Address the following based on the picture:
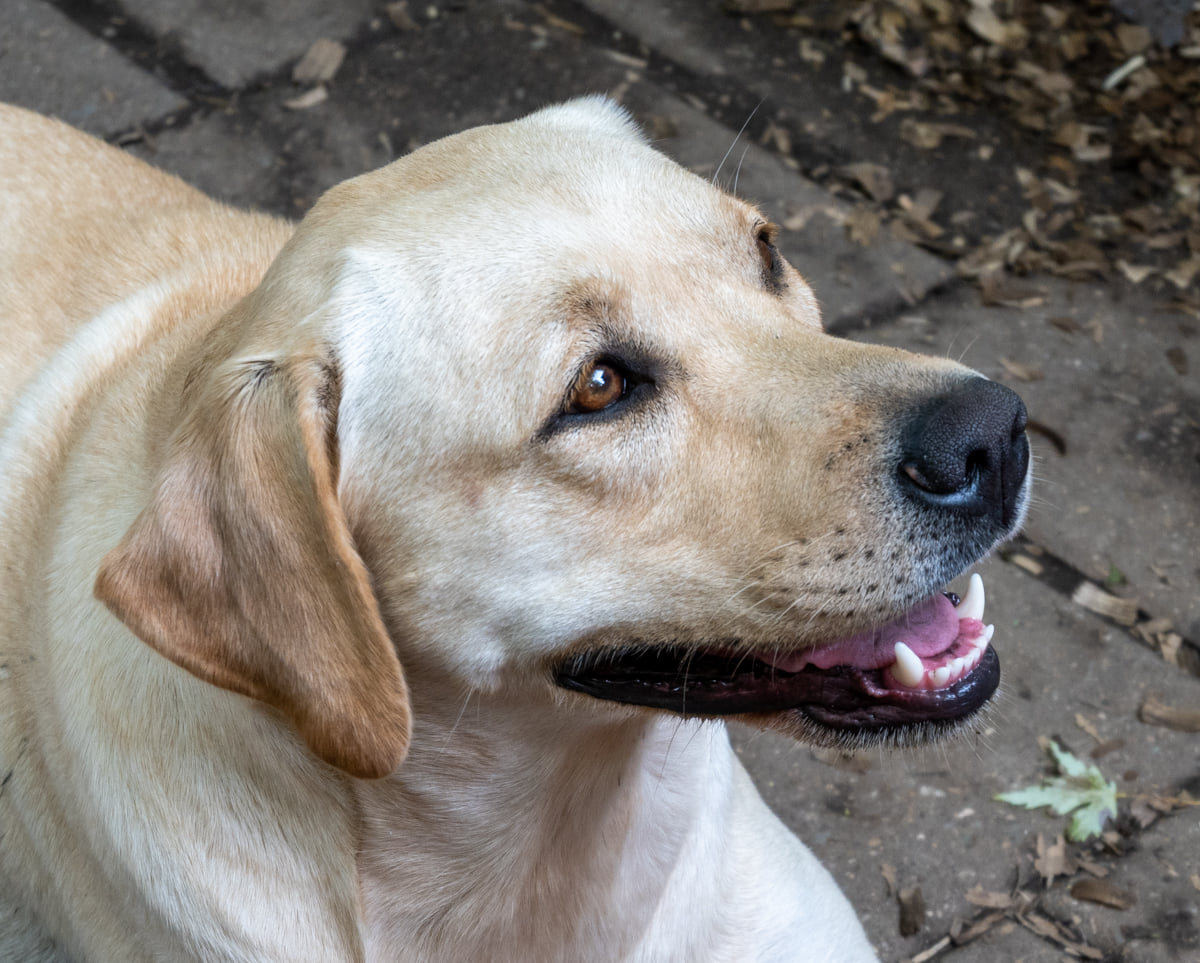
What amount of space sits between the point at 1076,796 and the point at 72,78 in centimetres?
460

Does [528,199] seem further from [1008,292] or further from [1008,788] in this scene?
[1008,292]

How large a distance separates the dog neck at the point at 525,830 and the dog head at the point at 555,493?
0.15m

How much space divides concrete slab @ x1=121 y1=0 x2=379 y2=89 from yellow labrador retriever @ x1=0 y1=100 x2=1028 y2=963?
11.2 ft

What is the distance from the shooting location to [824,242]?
487 cm

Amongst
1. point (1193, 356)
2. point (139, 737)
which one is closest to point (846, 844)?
point (139, 737)

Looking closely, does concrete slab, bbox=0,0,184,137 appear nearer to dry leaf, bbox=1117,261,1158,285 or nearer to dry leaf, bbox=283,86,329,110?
dry leaf, bbox=283,86,329,110

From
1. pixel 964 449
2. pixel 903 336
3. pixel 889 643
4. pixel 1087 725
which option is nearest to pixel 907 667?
pixel 889 643

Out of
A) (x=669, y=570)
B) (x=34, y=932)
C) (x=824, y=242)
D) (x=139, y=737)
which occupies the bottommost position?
(x=824, y=242)

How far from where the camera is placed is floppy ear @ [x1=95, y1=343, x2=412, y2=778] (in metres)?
1.92

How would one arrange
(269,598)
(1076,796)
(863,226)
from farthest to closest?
1. (863,226)
2. (1076,796)
3. (269,598)

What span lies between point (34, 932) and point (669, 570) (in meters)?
1.73

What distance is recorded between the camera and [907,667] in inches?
81.1

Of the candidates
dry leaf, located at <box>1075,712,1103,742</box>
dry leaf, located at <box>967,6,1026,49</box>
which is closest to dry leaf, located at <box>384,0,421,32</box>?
dry leaf, located at <box>967,6,1026,49</box>

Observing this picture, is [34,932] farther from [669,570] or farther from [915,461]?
[915,461]
